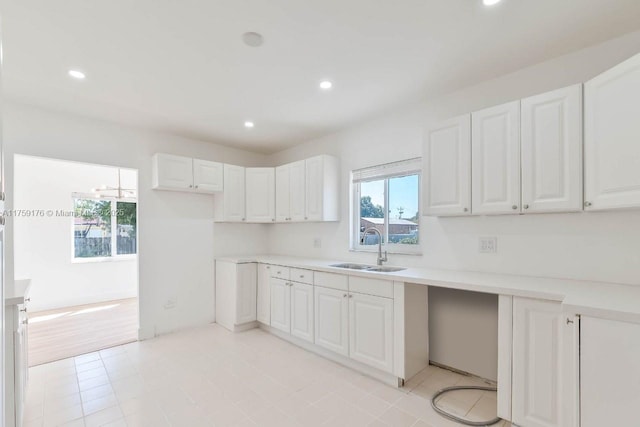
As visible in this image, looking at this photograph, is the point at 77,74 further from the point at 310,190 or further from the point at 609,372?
the point at 609,372

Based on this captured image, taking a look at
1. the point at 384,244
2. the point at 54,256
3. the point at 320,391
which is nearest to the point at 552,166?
the point at 384,244

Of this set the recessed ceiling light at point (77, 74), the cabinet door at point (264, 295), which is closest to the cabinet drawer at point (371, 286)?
the cabinet door at point (264, 295)

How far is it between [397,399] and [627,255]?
5.91 ft

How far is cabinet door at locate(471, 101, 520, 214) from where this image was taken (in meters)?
2.08

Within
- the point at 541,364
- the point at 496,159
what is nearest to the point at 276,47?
the point at 496,159

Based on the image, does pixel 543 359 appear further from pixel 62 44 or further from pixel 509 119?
pixel 62 44

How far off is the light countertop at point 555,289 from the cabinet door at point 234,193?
6.85 ft

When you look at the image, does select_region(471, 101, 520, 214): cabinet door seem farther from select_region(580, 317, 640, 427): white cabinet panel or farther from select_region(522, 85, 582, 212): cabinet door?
select_region(580, 317, 640, 427): white cabinet panel

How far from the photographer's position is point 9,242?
8.90 ft

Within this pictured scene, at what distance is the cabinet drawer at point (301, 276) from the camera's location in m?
3.08

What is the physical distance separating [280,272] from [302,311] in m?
0.54

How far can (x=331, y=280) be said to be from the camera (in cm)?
286

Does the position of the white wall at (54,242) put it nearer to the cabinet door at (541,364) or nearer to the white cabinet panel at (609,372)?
the cabinet door at (541,364)

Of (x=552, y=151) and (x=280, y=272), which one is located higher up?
(x=552, y=151)
